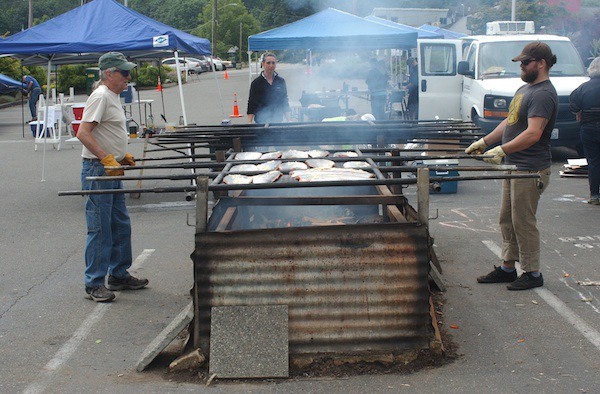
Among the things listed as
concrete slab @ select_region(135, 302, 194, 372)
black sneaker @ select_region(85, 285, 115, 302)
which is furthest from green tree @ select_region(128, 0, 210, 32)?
concrete slab @ select_region(135, 302, 194, 372)

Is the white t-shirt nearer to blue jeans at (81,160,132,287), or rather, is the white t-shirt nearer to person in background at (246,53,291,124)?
blue jeans at (81,160,132,287)

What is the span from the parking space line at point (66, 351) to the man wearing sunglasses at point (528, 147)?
3.19 meters

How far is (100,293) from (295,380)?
2315 mm

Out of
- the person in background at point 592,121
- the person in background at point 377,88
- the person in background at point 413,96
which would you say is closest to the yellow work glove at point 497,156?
the person in background at point 592,121

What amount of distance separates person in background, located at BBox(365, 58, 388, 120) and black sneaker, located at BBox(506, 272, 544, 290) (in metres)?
12.0

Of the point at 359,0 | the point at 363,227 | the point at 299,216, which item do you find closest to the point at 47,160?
the point at 359,0

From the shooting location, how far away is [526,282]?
591cm

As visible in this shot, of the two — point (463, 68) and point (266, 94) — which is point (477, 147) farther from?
point (463, 68)

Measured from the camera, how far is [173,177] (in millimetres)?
4855

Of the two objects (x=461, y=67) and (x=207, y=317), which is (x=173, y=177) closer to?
(x=207, y=317)

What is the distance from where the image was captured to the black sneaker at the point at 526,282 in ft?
Result: 19.3

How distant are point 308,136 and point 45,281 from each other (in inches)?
111

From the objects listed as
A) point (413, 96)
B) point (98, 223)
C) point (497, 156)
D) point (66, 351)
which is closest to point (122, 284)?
point (98, 223)

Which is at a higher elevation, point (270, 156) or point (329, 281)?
point (270, 156)
